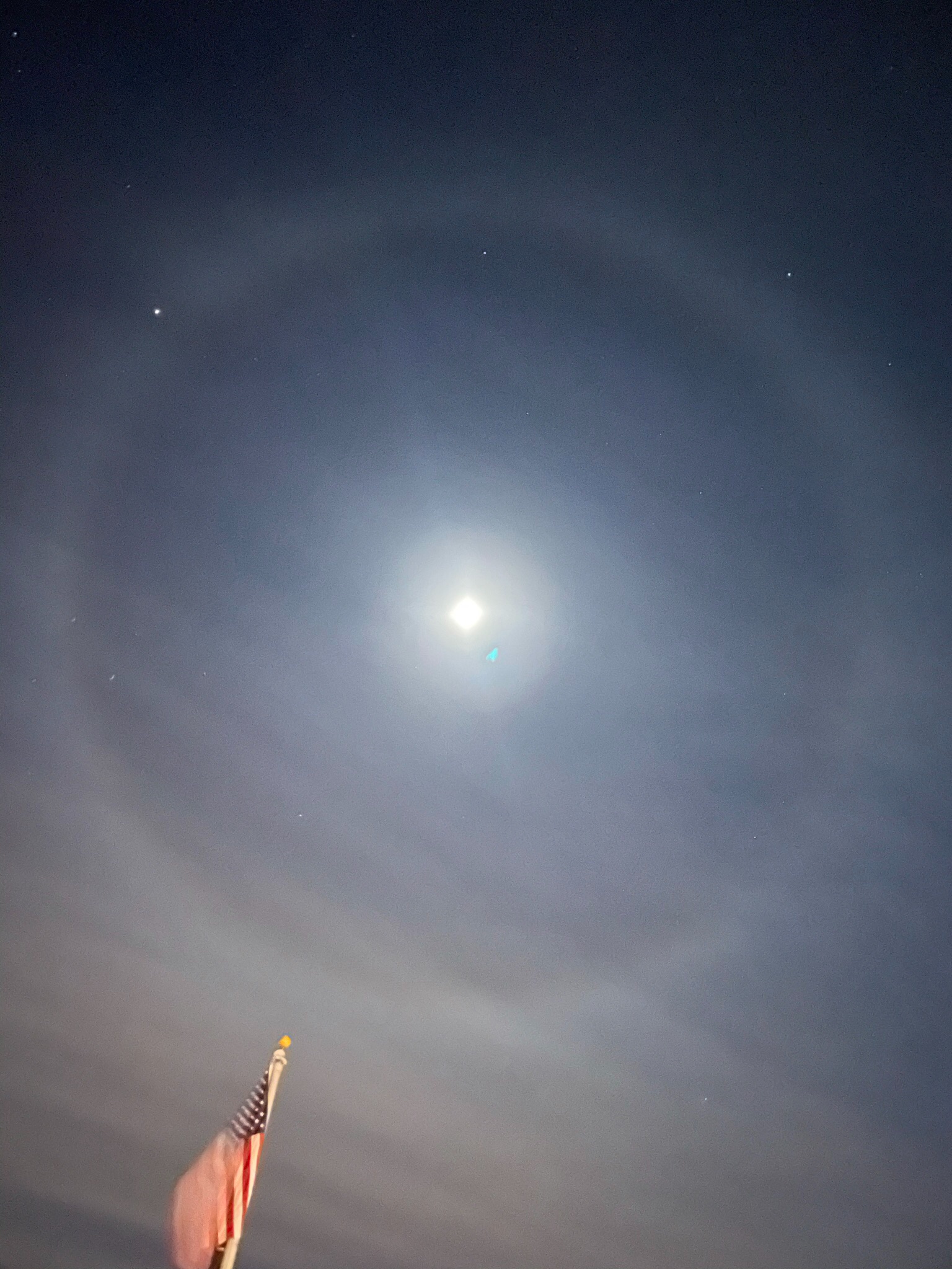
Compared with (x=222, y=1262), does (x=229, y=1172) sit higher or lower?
higher

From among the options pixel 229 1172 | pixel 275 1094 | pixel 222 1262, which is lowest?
pixel 222 1262

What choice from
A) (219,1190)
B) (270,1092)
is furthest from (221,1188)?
(270,1092)

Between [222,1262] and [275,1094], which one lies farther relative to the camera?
[275,1094]

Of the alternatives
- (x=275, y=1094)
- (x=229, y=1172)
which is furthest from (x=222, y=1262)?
(x=275, y=1094)

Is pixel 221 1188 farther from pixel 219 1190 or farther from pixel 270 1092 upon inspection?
pixel 270 1092

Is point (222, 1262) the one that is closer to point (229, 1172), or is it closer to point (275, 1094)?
point (229, 1172)
